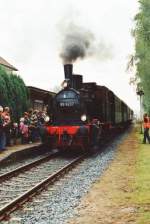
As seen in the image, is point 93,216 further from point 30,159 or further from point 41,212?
point 30,159

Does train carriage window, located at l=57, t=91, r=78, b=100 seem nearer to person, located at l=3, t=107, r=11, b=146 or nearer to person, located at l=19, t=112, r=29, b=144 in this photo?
person, located at l=19, t=112, r=29, b=144

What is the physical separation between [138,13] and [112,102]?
19.8ft

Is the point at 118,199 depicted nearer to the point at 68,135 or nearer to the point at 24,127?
the point at 68,135

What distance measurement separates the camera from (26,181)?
1387 cm

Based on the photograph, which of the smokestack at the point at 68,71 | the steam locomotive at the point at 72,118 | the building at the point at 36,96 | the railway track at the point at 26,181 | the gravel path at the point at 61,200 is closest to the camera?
the gravel path at the point at 61,200

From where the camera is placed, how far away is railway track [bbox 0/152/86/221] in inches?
408

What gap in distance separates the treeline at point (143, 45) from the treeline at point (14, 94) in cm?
814

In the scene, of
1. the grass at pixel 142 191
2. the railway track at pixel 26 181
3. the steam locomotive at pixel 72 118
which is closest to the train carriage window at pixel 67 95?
the steam locomotive at pixel 72 118

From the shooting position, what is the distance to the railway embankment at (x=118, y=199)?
8.77m

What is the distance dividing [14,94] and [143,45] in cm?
1147

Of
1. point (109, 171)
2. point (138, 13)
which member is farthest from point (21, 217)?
point (138, 13)

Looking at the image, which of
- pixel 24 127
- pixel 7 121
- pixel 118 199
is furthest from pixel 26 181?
pixel 24 127

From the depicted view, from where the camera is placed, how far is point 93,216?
29.6ft

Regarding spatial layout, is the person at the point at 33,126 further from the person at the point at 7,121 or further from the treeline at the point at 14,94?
the person at the point at 7,121
